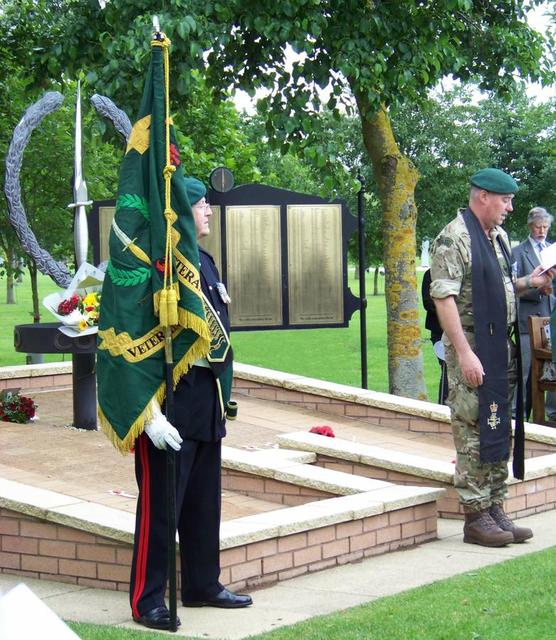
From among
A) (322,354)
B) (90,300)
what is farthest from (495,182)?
(322,354)

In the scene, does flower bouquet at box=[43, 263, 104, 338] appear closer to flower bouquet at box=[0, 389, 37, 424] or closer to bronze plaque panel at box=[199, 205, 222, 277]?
flower bouquet at box=[0, 389, 37, 424]

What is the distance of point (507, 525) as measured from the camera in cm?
673

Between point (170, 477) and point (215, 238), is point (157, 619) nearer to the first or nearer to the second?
point (170, 477)

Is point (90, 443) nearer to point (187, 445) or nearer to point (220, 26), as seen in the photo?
point (187, 445)

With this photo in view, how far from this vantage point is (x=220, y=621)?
5047 millimetres

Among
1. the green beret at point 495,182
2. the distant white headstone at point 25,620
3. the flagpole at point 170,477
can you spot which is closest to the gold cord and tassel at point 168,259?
the flagpole at point 170,477

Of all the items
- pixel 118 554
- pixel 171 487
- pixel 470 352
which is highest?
pixel 470 352

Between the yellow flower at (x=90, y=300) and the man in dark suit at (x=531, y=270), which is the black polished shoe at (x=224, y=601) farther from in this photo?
the man in dark suit at (x=531, y=270)

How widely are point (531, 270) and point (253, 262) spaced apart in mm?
2955

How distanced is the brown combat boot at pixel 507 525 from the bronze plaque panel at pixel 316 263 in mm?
5851

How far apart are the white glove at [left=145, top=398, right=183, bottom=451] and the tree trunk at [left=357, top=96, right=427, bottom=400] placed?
324 inches

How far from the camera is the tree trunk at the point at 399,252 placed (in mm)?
12852

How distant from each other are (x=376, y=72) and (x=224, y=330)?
670cm

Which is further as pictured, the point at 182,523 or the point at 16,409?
the point at 16,409
